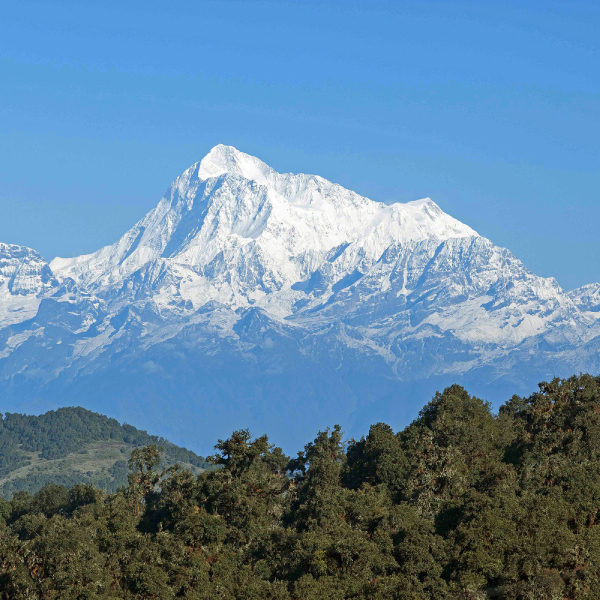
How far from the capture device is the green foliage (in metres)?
101

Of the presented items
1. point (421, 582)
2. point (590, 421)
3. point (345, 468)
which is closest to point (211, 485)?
point (345, 468)

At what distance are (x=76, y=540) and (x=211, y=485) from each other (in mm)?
29001

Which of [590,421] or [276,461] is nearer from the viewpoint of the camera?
[590,421]

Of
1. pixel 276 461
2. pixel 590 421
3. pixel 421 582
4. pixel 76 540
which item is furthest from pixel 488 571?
pixel 276 461

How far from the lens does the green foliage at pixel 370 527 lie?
101 meters

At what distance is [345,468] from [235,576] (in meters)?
51.8

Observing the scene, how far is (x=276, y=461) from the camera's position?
175250 millimetres

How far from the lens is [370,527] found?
399 ft

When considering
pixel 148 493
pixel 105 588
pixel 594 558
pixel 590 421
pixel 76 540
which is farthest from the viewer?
pixel 148 493

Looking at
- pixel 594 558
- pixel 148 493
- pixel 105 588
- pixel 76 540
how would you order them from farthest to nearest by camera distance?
pixel 148 493 → pixel 76 540 → pixel 105 588 → pixel 594 558

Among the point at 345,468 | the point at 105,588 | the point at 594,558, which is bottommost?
the point at 105,588

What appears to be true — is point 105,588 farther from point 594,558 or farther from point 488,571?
point 594,558

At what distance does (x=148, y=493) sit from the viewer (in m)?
172

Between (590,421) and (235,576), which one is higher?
(590,421)
